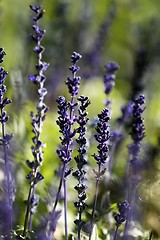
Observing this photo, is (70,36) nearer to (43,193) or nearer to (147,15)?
(147,15)

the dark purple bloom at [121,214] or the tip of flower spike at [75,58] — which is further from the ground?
the tip of flower spike at [75,58]

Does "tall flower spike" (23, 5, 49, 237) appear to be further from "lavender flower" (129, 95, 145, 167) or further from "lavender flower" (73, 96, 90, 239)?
"lavender flower" (129, 95, 145, 167)

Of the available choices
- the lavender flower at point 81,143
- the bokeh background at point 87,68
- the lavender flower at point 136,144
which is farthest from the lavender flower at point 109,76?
the lavender flower at point 81,143

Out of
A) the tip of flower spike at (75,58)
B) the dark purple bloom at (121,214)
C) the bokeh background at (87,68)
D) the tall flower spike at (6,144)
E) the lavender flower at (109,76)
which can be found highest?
the bokeh background at (87,68)

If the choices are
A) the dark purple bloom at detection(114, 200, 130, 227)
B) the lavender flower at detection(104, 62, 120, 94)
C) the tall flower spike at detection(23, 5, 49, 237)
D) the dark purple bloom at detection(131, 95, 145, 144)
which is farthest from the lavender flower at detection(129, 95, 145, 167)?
the lavender flower at detection(104, 62, 120, 94)

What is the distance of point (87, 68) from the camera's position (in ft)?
10.5

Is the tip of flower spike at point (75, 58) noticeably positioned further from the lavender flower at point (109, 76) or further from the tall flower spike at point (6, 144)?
the lavender flower at point (109, 76)

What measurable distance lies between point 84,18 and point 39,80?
268 centimetres

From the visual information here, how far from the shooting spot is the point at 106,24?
2717 mm

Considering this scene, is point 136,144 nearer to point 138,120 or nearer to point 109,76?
point 138,120

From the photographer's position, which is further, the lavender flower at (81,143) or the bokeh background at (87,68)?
the bokeh background at (87,68)

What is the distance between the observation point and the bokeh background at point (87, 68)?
5.98ft

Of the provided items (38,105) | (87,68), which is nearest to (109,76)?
(38,105)

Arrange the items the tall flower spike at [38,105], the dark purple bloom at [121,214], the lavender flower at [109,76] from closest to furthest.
→ 1. the tall flower spike at [38,105]
2. the dark purple bloom at [121,214]
3. the lavender flower at [109,76]
